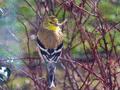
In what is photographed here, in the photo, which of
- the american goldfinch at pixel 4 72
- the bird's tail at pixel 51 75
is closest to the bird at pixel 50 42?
the bird's tail at pixel 51 75

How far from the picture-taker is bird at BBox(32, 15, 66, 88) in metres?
3.19

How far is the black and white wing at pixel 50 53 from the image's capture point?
3177mm

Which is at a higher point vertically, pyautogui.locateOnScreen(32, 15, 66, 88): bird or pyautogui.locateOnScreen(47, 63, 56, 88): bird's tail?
pyautogui.locateOnScreen(32, 15, 66, 88): bird

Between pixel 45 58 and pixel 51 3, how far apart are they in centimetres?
44

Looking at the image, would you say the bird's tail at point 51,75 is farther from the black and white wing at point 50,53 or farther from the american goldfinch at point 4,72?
the american goldfinch at point 4,72

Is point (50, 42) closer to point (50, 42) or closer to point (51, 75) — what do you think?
point (50, 42)

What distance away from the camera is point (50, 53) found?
3.31 m

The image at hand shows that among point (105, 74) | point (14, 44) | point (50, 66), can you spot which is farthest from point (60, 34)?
point (14, 44)

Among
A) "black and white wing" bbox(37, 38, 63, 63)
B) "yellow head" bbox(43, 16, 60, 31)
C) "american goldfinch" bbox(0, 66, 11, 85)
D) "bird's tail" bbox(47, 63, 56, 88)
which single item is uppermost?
"yellow head" bbox(43, 16, 60, 31)

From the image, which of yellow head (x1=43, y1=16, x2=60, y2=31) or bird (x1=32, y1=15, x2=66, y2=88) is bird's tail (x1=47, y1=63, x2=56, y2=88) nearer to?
bird (x1=32, y1=15, x2=66, y2=88)

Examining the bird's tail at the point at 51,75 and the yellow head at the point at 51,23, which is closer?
the bird's tail at the point at 51,75

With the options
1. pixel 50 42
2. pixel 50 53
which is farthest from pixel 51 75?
pixel 50 42

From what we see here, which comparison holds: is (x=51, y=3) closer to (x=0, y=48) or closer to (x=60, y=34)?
(x=60, y=34)

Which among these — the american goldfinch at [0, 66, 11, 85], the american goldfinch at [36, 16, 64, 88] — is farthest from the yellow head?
the american goldfinch at [0, 66, 11, 85]
